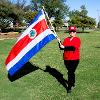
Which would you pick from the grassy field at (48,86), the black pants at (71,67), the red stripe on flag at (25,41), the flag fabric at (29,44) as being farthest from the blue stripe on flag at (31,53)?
the black pants at (71,67)

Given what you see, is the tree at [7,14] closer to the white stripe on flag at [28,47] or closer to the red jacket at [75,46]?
the white stripe on flag at [28,47]

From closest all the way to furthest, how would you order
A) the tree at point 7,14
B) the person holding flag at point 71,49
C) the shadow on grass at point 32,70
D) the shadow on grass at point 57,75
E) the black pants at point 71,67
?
the person holding flag at point 71,49 < the black pants at point 71,67 < the shadow on grass at point 57,75 < the shadow on grass at point 32,70 < the tree at point 7,14

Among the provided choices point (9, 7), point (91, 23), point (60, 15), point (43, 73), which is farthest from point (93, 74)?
point (60, 15)

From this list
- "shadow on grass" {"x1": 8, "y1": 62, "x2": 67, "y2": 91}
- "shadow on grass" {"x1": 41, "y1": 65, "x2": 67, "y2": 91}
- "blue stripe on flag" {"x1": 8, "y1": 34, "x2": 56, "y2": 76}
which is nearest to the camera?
"blue stripe on flag" {"x1": 8, "y1": 34, "x2": 56, "y2": 76}

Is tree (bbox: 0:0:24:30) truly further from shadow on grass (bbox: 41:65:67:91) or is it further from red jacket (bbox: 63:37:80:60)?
red jacket (bbox: 63:37:80:60)

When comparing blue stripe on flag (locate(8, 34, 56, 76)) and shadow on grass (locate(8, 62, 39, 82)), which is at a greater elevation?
blue stripe on flag (locate(8, 34, 56, 76))

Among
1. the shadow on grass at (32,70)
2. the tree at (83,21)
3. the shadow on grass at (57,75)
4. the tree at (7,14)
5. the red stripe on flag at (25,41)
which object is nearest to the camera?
the red stripe on flag at (25,41)

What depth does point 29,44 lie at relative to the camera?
10.8m

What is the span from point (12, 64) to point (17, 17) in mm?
52190

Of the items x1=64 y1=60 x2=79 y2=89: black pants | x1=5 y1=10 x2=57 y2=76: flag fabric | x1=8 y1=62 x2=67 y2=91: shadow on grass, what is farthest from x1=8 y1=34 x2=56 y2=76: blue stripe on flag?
x1=8 y1=62 x2=67 y2=91: shadow on grass

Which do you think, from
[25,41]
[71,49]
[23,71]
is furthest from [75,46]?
[23,71]

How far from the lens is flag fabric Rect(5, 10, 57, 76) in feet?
35.4

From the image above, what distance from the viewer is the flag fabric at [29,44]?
35.4 ft

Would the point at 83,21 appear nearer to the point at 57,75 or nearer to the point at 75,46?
the point at 57,75
